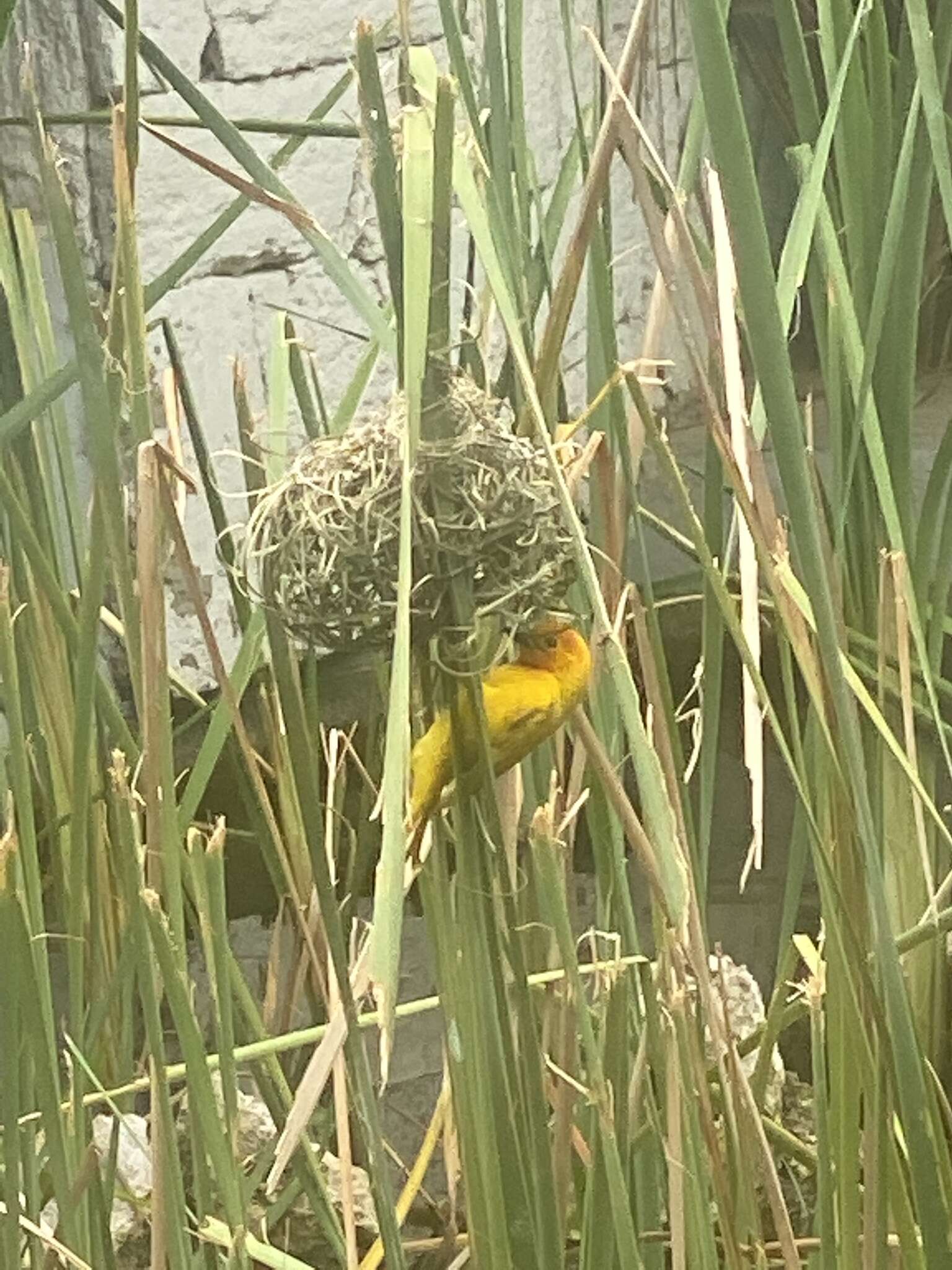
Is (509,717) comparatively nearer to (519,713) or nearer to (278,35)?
(519,713)

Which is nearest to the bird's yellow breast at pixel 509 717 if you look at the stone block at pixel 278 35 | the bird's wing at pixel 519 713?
the bird's wing at pixel 519 713

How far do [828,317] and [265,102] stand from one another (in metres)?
0.74

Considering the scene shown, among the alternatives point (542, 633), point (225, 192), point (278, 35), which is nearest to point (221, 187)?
point (225, 192)

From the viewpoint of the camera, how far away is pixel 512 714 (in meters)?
0.36

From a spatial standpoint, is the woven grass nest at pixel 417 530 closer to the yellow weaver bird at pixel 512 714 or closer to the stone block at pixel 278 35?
the yellow weaver bird at pixel 512 714

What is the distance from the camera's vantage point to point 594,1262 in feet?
1.39

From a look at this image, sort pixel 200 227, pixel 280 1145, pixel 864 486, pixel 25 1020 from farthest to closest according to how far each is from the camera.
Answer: pixel 200 227, pixel 864 486, pixel 25 1020, pixel 280 1145

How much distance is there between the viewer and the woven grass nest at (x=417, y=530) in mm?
336

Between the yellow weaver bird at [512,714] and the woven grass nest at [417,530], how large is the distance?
13 millimetres

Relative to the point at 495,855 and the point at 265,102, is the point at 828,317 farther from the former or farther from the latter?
the point at 265,102

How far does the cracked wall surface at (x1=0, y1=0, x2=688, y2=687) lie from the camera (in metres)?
0.99

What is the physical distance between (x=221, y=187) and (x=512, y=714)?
31.1 inches

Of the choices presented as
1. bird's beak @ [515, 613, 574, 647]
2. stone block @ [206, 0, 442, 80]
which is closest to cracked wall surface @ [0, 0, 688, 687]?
stone block @ [206, 0, 442, 80]

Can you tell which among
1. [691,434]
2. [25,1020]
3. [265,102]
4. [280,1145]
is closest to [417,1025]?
[691,434]
